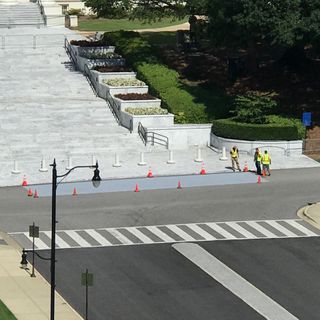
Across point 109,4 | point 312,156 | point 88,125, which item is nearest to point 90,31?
point 109,4

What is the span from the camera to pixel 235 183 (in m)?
61.3

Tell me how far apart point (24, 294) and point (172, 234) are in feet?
31.8

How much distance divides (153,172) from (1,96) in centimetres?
1576

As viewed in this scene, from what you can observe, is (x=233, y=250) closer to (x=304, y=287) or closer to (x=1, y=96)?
(x=304, y=287)

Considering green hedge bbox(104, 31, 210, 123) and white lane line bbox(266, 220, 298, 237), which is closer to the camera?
white lane line bbox(266, 220, 298, 237)

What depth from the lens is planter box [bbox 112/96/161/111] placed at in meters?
72.1

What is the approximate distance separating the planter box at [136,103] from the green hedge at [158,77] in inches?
20.8

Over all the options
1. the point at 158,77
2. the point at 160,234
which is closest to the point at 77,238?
the point at 160,234

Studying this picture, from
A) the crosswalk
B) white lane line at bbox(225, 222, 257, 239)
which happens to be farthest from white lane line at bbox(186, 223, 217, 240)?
white lane line at bbox(225, 222, 257, 239)

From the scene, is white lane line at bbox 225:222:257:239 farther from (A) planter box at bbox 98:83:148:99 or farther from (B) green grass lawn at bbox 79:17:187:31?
(B) green grass lawn at bbox 79:17:187:31

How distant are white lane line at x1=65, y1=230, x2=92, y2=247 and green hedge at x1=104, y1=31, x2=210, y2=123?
19330 mm

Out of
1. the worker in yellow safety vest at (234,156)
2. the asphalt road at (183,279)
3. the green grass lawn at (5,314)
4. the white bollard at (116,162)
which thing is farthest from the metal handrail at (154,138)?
the green grass lawn at (5,314)

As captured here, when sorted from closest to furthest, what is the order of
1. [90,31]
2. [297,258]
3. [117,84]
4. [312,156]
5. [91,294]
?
[91,294] < [297,258] < [312,156] < [117,84] < [90,31]

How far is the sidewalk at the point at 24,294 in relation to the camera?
42375 millimetres
